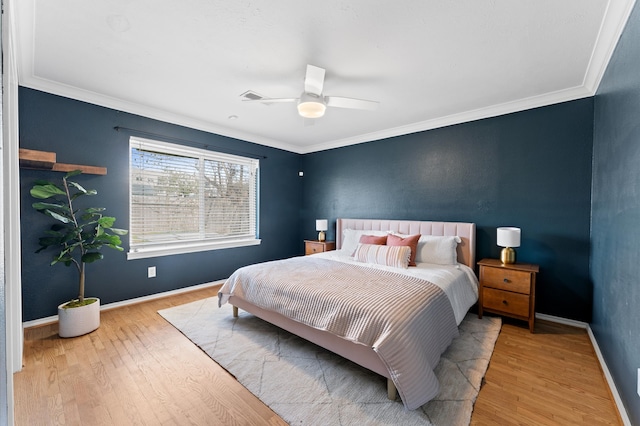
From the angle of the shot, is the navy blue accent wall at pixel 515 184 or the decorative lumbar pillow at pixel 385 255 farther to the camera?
the decorative lumbar pillow at pixel 385 255

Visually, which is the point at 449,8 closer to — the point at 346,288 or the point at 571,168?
the point at 346,288

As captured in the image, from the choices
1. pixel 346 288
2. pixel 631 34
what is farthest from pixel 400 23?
pixel 346 288

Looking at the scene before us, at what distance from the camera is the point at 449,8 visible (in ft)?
5.82

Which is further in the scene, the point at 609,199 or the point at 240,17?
the point at 609,199

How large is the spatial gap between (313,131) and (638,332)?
402 centimetres

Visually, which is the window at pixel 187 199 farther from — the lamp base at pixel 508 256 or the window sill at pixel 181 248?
the lamp base at pixel 508 256

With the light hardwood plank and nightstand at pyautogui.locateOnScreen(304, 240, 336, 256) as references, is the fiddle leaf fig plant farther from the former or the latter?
the light hardwood plank

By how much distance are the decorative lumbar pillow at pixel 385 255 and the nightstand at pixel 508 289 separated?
2.79ft

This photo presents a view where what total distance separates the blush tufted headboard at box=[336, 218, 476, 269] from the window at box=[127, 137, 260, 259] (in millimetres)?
1770

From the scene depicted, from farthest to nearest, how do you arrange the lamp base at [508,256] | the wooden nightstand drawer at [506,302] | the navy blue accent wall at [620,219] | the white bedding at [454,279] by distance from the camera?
1. the lamp base at [508,256]
2. the wooden nightstand drawer at [506,302]
3. the white bedding at [454,279]
4. the navy blue accent wall at [620,219]

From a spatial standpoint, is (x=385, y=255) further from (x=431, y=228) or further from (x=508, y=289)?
(x=508, y=289)

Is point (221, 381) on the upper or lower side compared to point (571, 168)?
lower

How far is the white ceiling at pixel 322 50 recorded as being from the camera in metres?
1.81

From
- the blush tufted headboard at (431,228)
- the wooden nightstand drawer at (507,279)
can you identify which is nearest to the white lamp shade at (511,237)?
the wooden nightstand drawer at (507,279)
